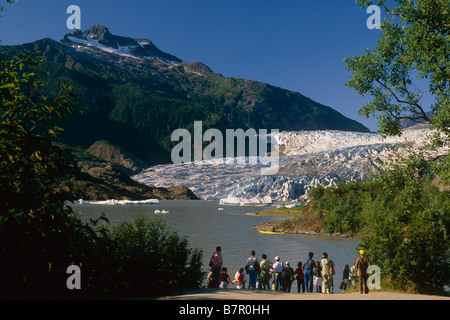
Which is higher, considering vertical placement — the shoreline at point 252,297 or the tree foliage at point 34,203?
the tree foliage at point 34,203

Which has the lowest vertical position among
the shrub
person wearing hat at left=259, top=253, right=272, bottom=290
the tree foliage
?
person wearing hat at left=259, top=253, right=272, bottom=290

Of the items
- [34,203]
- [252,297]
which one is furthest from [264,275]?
[34,203]

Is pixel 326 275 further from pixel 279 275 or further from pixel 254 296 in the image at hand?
pixel 254 296

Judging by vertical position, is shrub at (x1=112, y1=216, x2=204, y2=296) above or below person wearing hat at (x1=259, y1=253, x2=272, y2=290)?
above

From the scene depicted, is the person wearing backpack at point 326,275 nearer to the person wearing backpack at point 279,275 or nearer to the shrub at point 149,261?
the person wearing backpack at point 279,275

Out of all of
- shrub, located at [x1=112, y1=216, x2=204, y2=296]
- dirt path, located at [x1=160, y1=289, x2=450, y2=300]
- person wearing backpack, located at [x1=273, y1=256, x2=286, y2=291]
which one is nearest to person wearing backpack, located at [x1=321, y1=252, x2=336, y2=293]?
person wearing backpack, located at [x1=273, y1=256, x2=286, y2=291]

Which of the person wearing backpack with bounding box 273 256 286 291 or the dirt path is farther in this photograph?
the person wearing backpack with bounding box 273 256 286 291

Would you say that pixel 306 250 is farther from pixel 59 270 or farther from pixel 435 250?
pixel 59 270

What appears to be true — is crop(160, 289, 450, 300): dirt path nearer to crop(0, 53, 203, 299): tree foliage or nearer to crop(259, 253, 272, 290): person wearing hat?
crop(0, 53, 203, 299): tree foliage

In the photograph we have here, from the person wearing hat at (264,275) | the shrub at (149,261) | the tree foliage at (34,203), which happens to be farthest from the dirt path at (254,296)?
the person wearing hat at (264,275)

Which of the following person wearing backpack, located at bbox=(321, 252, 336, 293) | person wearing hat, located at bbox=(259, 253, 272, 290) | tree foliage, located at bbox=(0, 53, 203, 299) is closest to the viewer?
tree foliage, located at bbox=(0, 53, 203, 299)

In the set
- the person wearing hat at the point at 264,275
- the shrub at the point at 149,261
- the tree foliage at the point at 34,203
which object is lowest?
the person wearing hat at the point at 264,275

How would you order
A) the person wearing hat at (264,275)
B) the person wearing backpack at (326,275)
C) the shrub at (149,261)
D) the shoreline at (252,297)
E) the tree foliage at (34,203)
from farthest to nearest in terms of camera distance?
the person wearing hat at (264,275)
the person wearing backpack at (326,275)
the shrub at (149,261)
the shoreline at (252,297)
the tree foliage at (34,203)

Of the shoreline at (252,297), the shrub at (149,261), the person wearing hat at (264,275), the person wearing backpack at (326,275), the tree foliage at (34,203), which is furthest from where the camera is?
the person wearing hat at (264,275)
